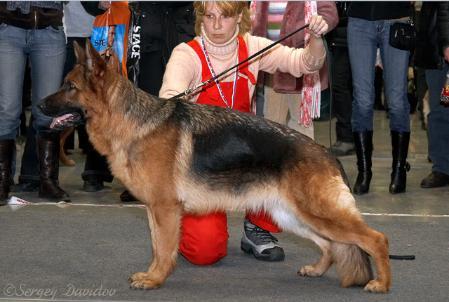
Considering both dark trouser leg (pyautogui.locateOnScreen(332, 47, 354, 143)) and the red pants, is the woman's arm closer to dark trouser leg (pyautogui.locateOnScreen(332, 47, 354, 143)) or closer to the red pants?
the red pants

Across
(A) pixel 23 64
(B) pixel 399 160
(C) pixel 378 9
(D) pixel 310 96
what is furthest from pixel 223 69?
(B) pixel 399 160

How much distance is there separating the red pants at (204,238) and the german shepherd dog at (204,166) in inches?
18.3

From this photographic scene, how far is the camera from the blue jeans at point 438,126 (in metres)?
7.55

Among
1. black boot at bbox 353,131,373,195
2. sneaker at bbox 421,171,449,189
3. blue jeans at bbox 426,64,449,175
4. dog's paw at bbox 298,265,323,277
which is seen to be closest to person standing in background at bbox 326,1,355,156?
blue jeans at bbox 426,64,449,175

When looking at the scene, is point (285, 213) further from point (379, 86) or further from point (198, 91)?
point (379, 86)

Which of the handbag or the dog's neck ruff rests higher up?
the dog's neck ruff

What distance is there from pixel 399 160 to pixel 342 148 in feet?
6.36

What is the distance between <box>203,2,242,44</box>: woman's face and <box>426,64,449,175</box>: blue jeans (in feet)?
9.56

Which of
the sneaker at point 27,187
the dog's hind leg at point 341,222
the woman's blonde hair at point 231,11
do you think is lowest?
the sneaker at point 27,187

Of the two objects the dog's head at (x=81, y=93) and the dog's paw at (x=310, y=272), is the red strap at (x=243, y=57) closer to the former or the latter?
the dog's head at (x=81, y=93)

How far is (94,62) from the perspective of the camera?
443 centimetres

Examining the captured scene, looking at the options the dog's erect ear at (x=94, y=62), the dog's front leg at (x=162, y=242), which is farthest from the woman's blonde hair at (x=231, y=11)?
the dog's front leg at (x=162, y=242)

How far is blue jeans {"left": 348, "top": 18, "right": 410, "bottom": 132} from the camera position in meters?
6.91

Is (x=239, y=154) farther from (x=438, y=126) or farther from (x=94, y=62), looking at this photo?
(x=438, y=126)
